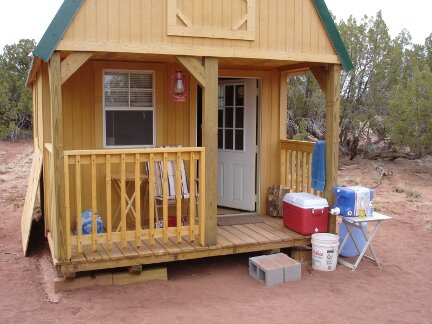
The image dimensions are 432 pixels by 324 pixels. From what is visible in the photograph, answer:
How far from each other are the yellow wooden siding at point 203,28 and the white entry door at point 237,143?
5.12 ft

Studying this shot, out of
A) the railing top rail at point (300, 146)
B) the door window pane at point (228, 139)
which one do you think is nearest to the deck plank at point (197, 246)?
the railing top rail at point (300, 146)

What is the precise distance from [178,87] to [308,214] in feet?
8.27

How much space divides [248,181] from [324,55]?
8.26ft

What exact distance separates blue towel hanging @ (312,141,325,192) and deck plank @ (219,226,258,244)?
1236 millimetres

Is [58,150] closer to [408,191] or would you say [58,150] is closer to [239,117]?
[239,117]

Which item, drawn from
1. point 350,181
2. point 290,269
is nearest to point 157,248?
point 290,269

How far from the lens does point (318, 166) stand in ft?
23.8

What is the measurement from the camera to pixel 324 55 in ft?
22.5

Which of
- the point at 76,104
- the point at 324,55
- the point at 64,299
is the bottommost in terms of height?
the point at 64,299

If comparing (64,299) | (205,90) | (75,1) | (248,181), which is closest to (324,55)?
(205,90)

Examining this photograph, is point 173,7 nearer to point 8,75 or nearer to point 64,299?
point 64,299

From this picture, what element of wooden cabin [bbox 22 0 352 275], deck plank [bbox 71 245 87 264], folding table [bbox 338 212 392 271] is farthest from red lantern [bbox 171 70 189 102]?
folding table [bbox 338 212 392 271]

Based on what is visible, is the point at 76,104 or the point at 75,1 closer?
the point at 75,1

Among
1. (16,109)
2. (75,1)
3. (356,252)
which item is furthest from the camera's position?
(16,109)
